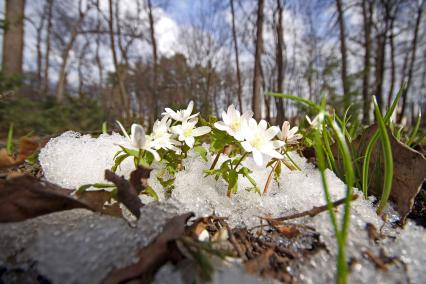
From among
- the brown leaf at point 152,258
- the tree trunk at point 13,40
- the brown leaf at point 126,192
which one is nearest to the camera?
the brown leaf at point 152,258

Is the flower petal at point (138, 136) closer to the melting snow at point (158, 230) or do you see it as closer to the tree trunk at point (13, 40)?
the melting snow at point (158, 230)

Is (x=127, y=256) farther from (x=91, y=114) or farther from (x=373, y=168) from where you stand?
(x=91, y=114)

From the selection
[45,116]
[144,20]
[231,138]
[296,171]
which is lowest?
[296,171]

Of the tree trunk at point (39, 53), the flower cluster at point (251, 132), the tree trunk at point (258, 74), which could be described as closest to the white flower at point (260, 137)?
the flower cluster at point (251, 132)

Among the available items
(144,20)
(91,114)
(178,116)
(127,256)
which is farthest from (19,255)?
Answer: (144,20)

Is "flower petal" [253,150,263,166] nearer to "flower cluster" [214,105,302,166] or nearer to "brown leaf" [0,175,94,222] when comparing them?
"flower cluster" [214,105,302,166]

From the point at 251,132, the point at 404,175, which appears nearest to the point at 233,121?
the point at 251,132
